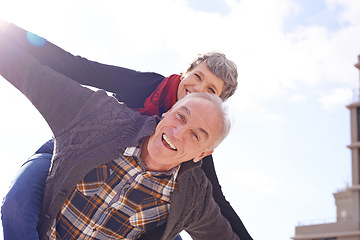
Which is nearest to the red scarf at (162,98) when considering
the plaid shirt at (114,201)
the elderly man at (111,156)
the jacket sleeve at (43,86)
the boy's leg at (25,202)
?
the elderly man at (111,156)

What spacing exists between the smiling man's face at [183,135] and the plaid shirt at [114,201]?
96 millimetres

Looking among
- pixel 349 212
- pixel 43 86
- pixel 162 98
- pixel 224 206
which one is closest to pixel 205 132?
pixel 224 206

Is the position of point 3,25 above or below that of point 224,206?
above

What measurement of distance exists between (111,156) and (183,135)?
490 mm

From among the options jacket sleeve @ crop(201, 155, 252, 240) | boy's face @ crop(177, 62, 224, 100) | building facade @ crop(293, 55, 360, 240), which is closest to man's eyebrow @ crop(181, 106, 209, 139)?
jacket sleeve @ crop(201, 155, 252, 240)

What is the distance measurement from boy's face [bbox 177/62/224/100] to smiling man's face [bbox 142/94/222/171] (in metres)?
1.16

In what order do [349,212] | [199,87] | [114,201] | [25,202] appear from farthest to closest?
[349,212] < [199,87] < [114,201] < [25,202]

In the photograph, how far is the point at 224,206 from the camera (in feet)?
14.2

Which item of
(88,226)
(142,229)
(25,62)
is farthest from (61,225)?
(25,62)

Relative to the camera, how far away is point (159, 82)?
5.32 metres

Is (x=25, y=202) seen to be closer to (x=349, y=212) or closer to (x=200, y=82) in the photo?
(x=200, y=82)

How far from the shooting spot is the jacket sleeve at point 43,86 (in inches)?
141

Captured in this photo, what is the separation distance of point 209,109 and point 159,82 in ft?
4.90

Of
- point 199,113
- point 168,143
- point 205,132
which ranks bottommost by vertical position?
point 168,143
